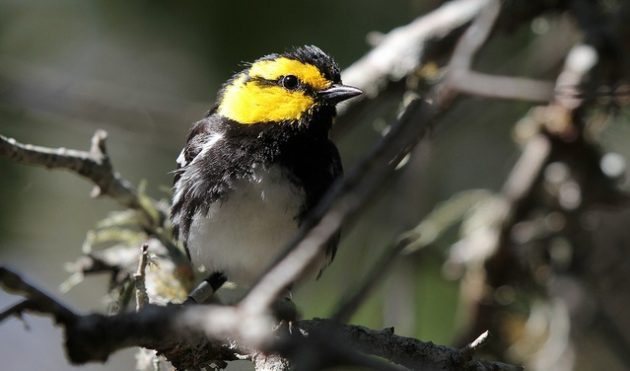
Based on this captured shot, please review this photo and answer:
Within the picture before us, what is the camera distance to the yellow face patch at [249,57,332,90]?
3219 mm

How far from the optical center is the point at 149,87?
18.7ft

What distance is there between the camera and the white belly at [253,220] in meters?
2.96

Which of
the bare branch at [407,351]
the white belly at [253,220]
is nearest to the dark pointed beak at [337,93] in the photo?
the white belly at [253,220]

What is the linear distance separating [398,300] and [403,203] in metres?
0.67

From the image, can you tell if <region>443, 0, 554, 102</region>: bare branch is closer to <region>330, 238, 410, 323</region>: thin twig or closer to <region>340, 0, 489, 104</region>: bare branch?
<region>330, 238, 410, 323</region>: thin twig

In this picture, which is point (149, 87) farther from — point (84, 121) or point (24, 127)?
point (84, 121)

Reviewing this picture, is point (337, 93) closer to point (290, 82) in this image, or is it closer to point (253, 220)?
point (290, 82)

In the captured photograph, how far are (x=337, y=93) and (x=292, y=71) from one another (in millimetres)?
202

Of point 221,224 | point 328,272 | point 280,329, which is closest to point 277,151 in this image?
point 221,224

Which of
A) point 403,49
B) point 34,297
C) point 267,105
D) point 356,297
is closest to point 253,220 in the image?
point 267,105

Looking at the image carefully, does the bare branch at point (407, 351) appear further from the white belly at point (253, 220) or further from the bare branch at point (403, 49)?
the bare branch at point (403, 49)

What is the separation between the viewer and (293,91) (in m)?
3.25

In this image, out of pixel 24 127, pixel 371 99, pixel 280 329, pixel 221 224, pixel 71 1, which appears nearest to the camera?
pixel 280 329

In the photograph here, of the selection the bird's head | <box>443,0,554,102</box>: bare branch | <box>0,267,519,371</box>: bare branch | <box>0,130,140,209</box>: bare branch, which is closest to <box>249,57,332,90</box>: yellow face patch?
the bird's head
